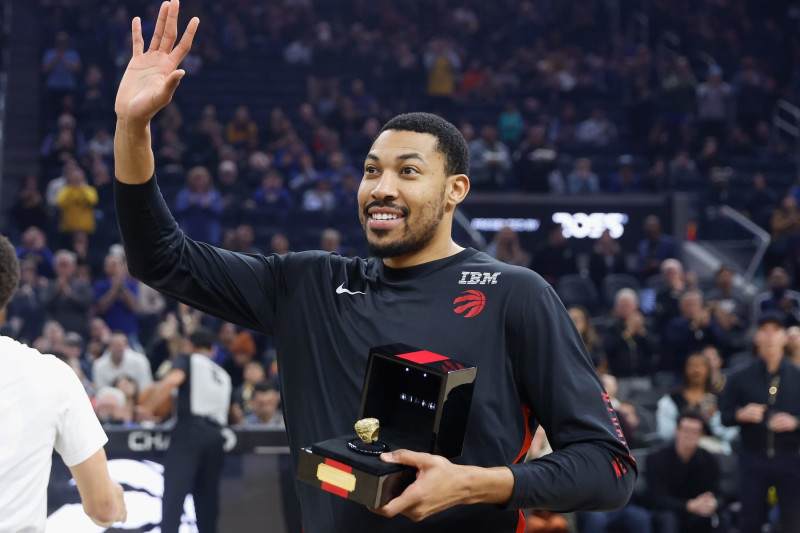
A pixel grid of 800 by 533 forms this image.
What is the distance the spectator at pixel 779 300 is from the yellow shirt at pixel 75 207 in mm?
7999

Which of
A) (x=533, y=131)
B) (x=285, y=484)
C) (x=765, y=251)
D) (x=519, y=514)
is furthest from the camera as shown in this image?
(x=533, y=131)

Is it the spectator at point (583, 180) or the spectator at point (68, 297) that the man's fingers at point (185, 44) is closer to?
the spectator at point (68, 297)

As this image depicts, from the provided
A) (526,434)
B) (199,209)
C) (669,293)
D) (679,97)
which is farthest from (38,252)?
(679,97)

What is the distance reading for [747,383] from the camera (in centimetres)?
773

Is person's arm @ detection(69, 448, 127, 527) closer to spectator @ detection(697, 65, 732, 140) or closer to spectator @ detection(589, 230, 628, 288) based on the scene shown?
spectator @ detection(589, 230, 628, 288)

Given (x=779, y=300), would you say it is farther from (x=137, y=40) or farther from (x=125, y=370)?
(x=137, y=40)

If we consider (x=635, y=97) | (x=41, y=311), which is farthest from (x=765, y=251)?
(x=41, y=311)

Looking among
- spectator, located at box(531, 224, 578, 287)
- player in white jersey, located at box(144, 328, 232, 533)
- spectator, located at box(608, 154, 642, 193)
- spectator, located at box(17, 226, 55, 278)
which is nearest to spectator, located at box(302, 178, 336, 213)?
spectator, located at box(531, 224, 578, 287)

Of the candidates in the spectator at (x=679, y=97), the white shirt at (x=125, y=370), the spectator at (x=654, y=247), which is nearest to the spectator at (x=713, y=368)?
the spectator at (x=654, y=247)

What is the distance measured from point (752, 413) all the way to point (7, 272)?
6060 mm

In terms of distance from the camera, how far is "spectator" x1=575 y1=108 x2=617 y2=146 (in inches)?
Answer: 671

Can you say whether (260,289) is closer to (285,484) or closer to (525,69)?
(285,484)

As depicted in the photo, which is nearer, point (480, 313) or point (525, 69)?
point (480, 313)

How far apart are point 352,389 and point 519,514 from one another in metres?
0.48
